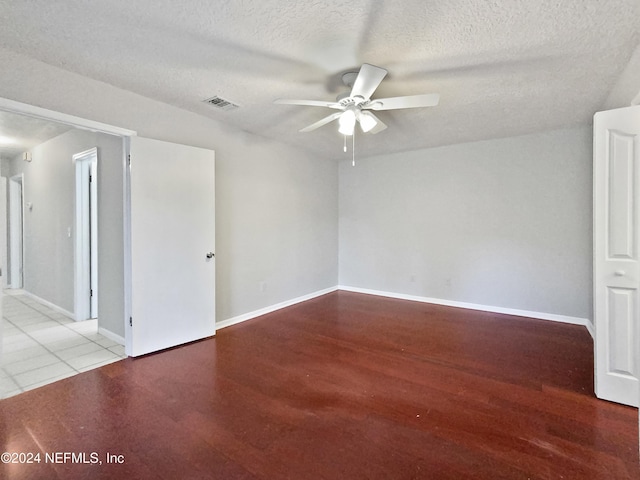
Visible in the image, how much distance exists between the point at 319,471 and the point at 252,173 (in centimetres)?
336

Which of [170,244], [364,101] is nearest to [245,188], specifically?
[170,244]

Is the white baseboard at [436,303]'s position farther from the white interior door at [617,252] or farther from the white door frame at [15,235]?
the white door frame at [15,235]

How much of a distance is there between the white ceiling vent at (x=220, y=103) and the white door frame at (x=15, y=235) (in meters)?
5.37

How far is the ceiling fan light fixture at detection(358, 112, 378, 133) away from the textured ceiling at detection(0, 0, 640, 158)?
0.89ft

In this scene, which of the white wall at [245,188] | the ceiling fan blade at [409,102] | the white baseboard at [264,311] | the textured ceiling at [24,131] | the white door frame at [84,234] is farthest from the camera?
the white door frame at [84,234]

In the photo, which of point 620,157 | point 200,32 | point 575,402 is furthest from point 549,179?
point 200,32

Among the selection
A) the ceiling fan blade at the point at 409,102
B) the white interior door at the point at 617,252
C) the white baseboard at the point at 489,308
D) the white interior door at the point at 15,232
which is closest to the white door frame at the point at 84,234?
the white interior door at the point at 15,232

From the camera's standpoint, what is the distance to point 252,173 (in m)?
4.02

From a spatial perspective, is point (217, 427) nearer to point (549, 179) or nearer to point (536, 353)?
point (536, 353)

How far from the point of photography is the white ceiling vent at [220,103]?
290 centimetres

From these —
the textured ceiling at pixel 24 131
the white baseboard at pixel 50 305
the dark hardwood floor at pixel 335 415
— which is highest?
the textured ceiling at pixel 24 131

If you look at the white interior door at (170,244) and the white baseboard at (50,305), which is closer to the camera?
the white interior door at (170,244)

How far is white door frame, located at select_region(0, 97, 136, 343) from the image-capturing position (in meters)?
2.18

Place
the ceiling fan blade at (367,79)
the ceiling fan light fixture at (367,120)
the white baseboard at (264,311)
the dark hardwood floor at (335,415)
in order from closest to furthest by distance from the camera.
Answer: the dark hardwood floor at (335,415) → the ceiling fan blade at (367,79) → the ceiling fan light fixture at (367,120) → the white baseboard at (264,311)
